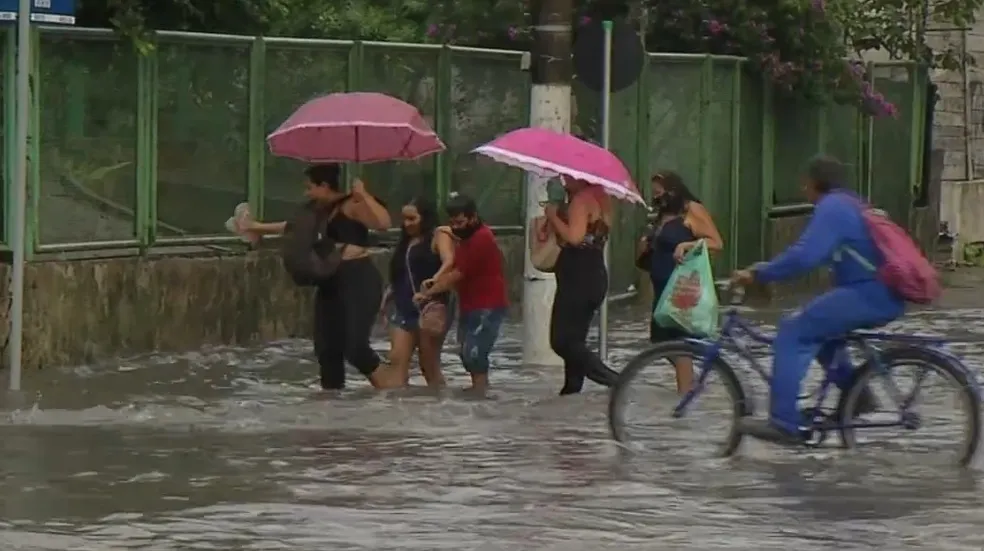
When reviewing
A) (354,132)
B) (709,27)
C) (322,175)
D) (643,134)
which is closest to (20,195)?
(322,175)

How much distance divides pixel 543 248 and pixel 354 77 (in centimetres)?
439

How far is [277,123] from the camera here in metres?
16.4

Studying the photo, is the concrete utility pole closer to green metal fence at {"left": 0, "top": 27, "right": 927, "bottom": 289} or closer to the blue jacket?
green metal fence at {"left": 0, "top": 27, "right": 927, "bottom": 289}

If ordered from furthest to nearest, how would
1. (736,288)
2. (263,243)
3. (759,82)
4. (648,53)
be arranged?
(759,82)
(648,53)
(263,243)
(736,288)

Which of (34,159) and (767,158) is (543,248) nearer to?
(34,159)

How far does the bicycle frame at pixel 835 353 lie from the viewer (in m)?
9.96

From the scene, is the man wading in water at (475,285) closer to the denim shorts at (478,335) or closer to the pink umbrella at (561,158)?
the denim shorts at (478,335)

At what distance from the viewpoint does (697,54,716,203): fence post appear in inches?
829

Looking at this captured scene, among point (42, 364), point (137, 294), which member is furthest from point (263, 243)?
point (42, 364)

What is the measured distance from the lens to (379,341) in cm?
1648

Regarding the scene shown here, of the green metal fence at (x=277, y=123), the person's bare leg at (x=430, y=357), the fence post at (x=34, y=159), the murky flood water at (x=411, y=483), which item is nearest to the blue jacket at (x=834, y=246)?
the murky flood water at (x=411, y=483)

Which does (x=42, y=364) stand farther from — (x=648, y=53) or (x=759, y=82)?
(x=759, y=82)

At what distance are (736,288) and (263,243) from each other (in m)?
6.64

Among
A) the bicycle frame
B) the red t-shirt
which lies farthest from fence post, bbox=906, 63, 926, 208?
the bicycle frame
